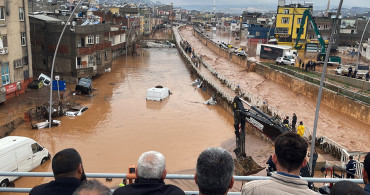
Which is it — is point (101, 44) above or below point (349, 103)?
above

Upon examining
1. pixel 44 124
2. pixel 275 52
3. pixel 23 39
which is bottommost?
pixel 44 124

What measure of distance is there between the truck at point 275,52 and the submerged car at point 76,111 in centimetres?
3266

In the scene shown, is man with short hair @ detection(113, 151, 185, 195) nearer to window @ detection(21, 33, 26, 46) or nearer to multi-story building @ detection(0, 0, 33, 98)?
multi-story building @ detection(0, 0, 33, 98)

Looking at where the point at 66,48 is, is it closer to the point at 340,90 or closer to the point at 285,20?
the point at 340,90

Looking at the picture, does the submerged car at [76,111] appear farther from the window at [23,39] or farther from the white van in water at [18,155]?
the white van in water at [18,155]

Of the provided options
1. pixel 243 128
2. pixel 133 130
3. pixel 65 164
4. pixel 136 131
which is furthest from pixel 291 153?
pixel 133 130

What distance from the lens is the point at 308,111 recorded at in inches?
1043

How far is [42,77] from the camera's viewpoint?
29.8 meters

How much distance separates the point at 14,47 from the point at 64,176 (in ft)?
85.5

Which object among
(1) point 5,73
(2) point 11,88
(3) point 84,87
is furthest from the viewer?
(3) point 84,87

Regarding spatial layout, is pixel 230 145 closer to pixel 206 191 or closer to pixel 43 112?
pixel 43 112

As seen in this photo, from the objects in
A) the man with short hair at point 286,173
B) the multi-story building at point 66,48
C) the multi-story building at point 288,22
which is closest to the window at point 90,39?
the multi-story building at point 66,48

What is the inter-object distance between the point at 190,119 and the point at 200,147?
5.58m

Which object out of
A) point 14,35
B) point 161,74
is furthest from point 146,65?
point 14,35
